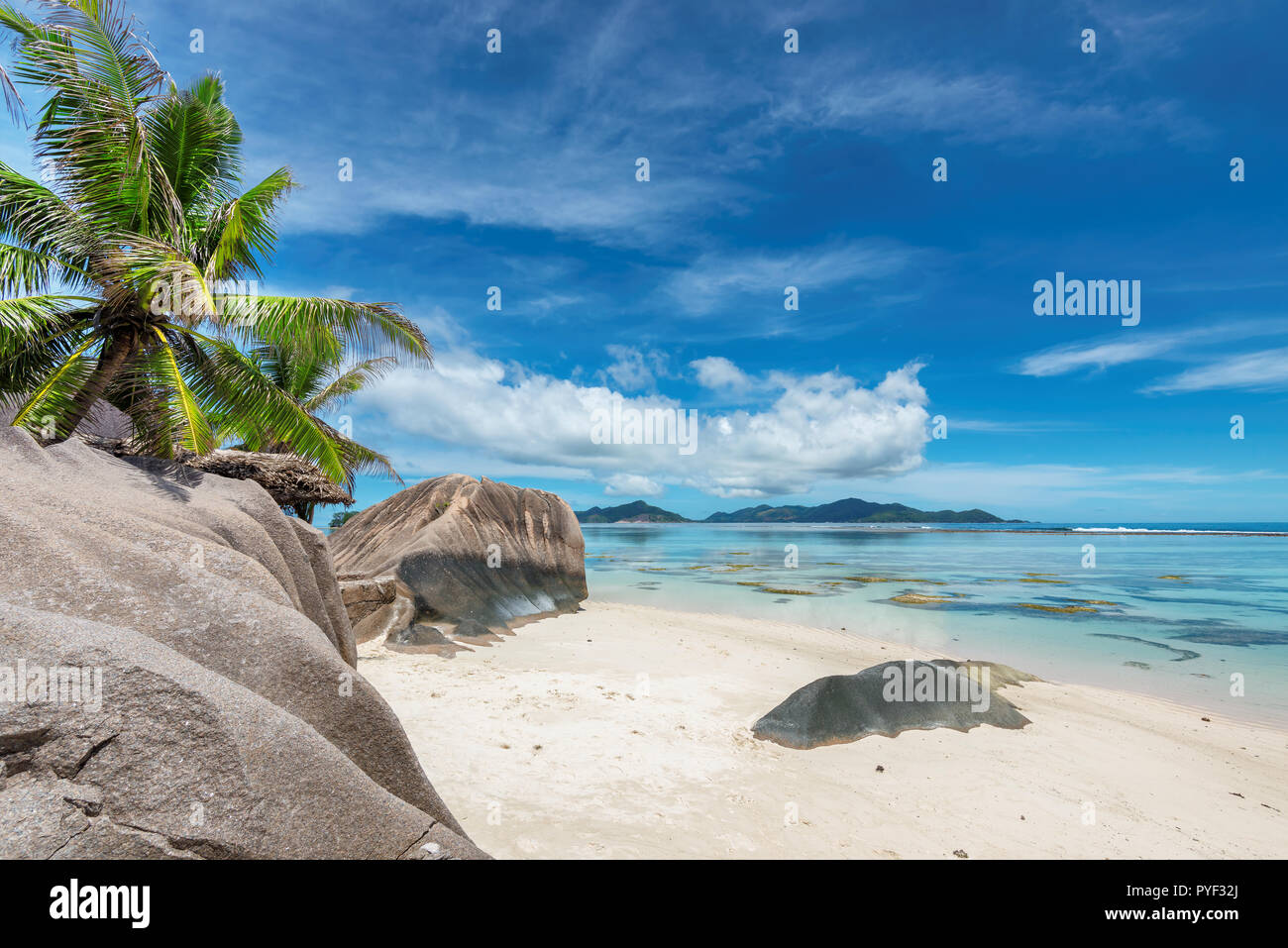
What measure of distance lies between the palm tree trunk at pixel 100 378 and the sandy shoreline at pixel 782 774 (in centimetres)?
563

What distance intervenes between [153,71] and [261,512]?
839cm

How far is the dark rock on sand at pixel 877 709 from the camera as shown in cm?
792

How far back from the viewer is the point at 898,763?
7.29 meters

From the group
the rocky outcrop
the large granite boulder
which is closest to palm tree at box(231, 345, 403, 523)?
the rocky outcrop

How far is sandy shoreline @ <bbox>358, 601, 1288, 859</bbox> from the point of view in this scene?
210 inches

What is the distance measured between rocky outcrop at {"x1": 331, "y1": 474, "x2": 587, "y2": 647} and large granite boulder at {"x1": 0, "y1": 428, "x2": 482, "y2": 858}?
8.53 metres

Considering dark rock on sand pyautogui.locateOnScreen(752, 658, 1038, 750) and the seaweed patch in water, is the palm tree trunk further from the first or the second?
the seaweed patch in water

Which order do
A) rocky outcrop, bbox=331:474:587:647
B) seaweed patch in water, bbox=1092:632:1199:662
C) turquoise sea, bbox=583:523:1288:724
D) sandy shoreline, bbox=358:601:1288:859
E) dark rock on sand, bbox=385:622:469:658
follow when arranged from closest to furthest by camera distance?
1. sandy shoreline, bbox=358:601:1288:859
2. dark rock on sand, bbox=385:622:469:658
3. rocky outcrop, bbox=331:474:587:647
4. turquoise sea, bbox=583:523:1288:724
5. seaweed patch in water, bbox=1092:632:1199:662

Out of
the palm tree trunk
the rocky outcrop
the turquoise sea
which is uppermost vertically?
the palm tree trunk

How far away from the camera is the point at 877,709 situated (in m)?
8.34

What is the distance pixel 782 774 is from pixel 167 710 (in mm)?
6123

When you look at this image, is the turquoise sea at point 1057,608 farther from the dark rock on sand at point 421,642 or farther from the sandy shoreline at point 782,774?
the dark rock on sand at point 421,642
